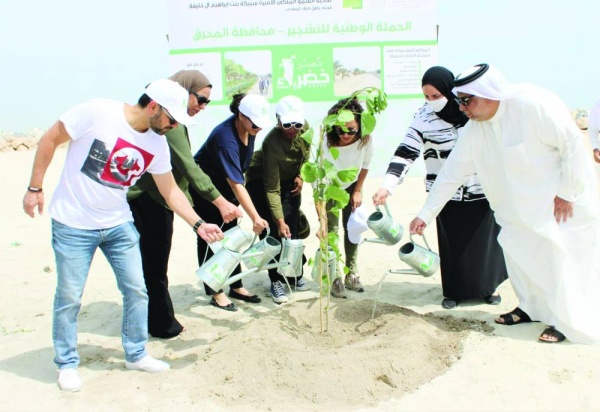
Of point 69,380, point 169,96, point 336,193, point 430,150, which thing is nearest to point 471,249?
point 430,150

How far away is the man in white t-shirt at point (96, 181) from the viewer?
9.89 ft

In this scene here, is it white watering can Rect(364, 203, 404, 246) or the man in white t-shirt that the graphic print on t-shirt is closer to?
the man in white t-shirt

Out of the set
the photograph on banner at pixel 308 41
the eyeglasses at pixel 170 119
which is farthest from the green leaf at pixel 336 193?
the photograph on banner at pixel 308 41

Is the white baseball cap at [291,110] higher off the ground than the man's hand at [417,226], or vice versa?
the white baseball cap at [291,110]

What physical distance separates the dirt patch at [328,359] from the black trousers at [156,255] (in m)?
0.47

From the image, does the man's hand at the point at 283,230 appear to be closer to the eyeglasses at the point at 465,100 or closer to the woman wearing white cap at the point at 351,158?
the woman wearing white cap at the point at 351,158

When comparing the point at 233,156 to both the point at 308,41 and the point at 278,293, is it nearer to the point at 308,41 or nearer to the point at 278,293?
the point at 278,293

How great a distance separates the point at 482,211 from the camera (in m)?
4.33

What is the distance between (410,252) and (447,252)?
0.56m

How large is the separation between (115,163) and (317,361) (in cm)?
154

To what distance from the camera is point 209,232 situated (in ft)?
11.3

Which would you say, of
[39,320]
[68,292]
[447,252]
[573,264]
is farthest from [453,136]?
[39,320]

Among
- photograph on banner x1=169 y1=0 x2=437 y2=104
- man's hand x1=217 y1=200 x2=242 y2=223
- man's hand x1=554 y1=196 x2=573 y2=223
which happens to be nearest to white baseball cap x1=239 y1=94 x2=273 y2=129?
man's hand x1=217 y1=200 x2=242 y2=223

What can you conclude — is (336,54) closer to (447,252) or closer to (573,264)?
(447,252)
